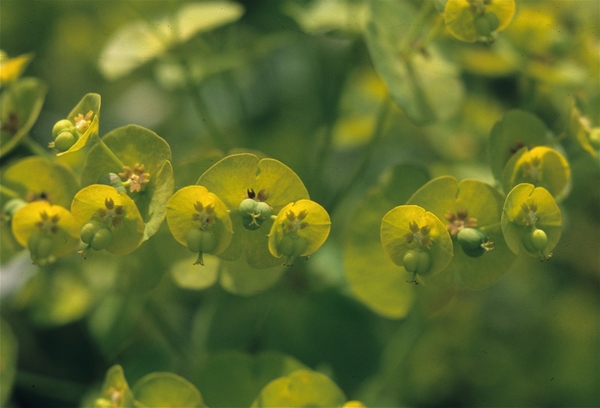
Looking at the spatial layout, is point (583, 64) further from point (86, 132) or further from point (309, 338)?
point (86, 132)

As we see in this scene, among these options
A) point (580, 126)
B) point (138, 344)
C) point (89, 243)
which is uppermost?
point (580, 126)

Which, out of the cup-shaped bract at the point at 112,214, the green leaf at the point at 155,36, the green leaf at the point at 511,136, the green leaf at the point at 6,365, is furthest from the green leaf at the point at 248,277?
the green leaf at the point at 155,36

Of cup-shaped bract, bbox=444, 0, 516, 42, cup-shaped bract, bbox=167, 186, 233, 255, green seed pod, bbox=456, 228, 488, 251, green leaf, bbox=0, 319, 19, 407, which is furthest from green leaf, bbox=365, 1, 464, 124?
green leaf, bbox=0, 319, 19, 407

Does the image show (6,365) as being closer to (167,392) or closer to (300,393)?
(167,392)

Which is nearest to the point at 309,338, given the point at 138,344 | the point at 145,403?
the point at 138,344

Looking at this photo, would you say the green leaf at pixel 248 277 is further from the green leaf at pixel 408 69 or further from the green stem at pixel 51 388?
the green stem at pixel 51 388

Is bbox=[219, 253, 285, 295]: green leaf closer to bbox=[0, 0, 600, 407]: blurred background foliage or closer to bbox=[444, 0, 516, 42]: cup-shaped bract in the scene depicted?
bbox=[0, 0, 600, 407]: blurred background foliage
